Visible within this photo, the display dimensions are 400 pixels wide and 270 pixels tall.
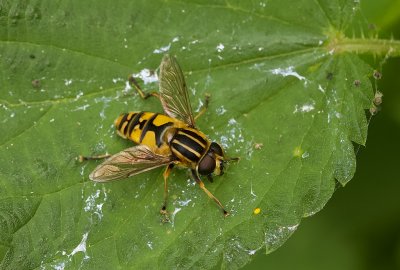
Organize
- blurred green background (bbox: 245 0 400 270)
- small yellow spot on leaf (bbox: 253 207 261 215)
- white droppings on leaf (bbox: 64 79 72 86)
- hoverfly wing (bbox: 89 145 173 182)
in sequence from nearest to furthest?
hoverfly wing (bbox: 89 145 173 182) → small yellow spot on leaf (bbox: 253 207 261 215) → white droppings on leaf (bbox: 64 79 72 86) → blurred green background (bbox: 245 0 400 270)

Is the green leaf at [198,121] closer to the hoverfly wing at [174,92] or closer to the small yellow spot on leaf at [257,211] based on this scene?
the small yellow spot on leaf at [257,211]

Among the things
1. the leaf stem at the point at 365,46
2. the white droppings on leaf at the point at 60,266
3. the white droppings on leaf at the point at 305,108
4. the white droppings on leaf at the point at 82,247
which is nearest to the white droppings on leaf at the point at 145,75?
the white droppings on leaf at the point at 305,108

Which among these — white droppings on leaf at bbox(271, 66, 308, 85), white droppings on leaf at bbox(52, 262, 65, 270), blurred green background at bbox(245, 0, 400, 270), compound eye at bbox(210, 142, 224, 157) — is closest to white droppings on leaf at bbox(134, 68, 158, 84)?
compound eye at bbox(210, 142, 224, 157)

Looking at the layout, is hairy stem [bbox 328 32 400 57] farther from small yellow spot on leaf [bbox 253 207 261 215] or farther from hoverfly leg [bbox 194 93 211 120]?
small yellow spot on leaf [bbox 253 207 261 215]

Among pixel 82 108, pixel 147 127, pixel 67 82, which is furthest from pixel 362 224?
pixel 67 82

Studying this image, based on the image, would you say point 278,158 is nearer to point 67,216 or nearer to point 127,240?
point 127,240
